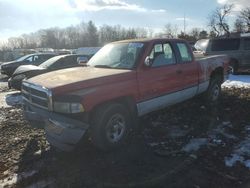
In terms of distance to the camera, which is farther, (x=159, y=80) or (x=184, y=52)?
(x=184, y=52)

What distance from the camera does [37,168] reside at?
4.81 m

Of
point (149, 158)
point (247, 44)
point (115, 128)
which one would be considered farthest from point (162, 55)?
point (247, 44)

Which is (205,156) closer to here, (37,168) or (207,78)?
(37,168)

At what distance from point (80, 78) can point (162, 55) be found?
2.03 meters

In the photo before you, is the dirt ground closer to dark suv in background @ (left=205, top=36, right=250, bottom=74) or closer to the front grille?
the front grille

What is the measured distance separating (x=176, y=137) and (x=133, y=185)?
2.11 metres

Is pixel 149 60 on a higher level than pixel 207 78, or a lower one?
higher

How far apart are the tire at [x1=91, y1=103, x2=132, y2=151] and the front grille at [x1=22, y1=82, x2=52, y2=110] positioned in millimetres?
812

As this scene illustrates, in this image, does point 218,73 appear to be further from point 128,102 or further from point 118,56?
point 128,102

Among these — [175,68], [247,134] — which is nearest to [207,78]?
[175,68]

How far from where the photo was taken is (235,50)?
1533cm

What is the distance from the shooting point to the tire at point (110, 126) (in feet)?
16.4

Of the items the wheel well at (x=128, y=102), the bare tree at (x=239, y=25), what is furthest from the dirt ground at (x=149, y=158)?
the bare tree at (x=239, y=25)

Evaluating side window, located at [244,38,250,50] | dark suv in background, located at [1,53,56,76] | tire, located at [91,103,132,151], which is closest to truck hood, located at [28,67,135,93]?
tire, located at [91,103,132,151]
